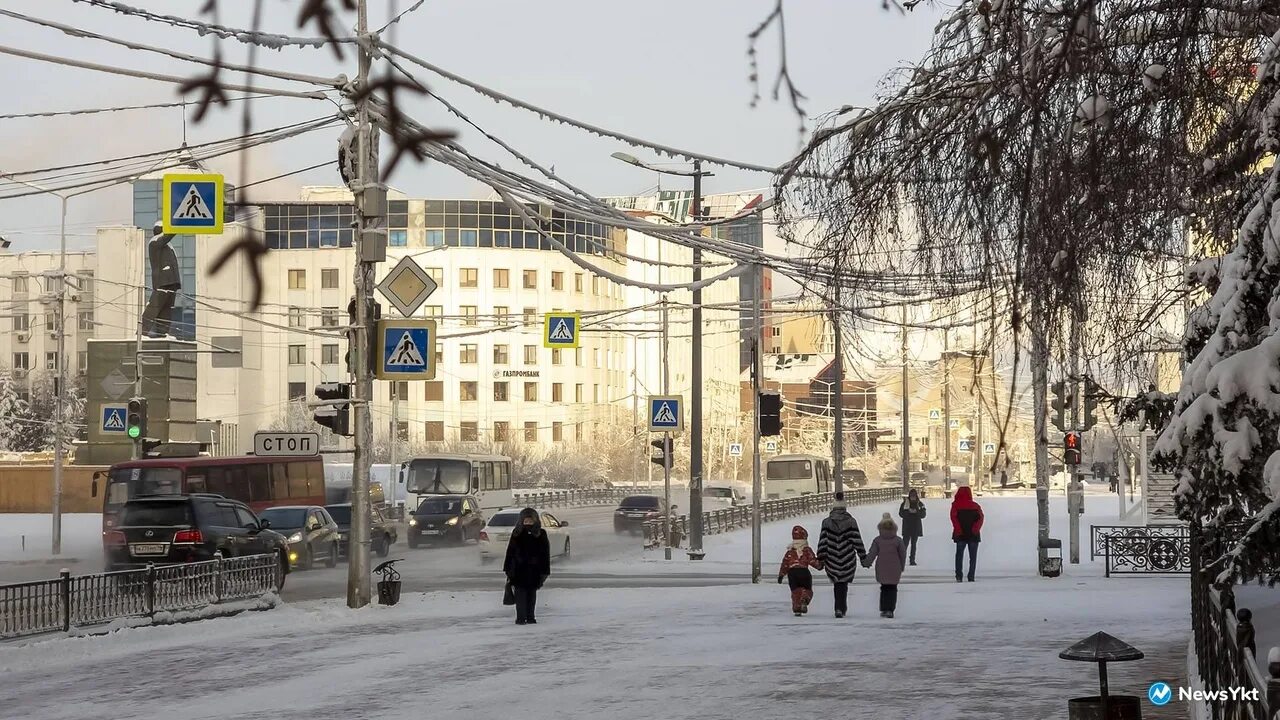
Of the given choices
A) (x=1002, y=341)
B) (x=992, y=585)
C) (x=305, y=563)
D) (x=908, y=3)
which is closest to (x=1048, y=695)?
(x=1002, y=341)

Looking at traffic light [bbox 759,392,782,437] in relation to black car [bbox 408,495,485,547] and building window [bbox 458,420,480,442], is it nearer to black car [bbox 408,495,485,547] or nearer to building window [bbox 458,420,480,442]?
black car [bbox 408,495,485,547]

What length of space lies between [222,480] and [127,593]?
22.2m

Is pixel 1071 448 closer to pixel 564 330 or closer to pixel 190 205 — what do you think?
pixel 564 330

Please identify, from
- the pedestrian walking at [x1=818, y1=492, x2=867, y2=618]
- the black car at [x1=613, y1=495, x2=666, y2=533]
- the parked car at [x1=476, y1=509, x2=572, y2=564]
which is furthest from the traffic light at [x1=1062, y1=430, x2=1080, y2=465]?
the black car at [x1=613, y1=495, x2=666, y2=533]

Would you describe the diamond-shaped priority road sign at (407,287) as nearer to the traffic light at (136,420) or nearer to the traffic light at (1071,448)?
the traffic light at (1071,448)

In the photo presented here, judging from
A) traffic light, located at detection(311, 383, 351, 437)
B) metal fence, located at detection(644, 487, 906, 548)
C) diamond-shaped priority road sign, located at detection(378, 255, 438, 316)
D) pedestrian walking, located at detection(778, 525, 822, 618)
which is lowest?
metal fence, located at detection(644, 487, 906, 548)

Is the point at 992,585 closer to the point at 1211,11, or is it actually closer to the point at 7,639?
the point at 7,639

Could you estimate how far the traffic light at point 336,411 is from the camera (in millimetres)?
23281

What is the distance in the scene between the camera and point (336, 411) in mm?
23438

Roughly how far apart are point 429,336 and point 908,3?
16.4m

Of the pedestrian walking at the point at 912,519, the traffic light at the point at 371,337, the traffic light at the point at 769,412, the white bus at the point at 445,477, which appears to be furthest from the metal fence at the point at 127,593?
the white bus at the point at 445,477

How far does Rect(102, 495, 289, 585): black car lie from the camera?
96.0 feet

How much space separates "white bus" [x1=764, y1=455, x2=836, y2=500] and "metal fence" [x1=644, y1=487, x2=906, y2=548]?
3.17m

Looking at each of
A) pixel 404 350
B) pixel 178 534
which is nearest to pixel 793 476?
pixel 178 534
